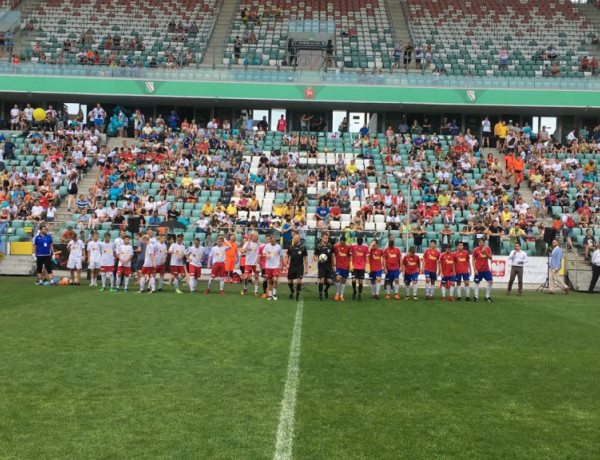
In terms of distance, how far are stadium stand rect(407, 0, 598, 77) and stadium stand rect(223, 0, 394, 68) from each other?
2.22m

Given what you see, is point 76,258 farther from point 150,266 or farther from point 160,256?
point 150,266

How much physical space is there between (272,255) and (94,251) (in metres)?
6.46

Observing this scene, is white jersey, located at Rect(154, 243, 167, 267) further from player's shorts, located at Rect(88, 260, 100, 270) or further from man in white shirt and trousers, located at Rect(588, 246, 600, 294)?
man in white shirt and trousers, located at Rect(588, 246, 600, 294)

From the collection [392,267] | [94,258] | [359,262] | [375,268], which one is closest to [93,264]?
[94,258]

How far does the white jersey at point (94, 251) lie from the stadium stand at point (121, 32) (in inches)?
726

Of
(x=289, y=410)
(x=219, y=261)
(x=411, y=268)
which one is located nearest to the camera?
(x=289, y=410)

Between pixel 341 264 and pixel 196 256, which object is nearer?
pixel 341 264

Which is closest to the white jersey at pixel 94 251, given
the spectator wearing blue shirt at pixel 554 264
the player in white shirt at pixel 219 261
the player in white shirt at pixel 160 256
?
the player in white shirt at pixel 160 256

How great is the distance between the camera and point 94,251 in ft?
78.2

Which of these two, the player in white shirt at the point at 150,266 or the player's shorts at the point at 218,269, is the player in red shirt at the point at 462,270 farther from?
the player in white shirt at the point at 150,266

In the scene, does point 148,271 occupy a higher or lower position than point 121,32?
lower

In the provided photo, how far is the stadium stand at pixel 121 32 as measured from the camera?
41219 millimetres

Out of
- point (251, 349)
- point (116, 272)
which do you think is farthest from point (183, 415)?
point (116, 272)

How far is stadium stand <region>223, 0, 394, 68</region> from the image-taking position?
138 ft
